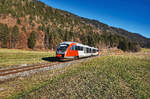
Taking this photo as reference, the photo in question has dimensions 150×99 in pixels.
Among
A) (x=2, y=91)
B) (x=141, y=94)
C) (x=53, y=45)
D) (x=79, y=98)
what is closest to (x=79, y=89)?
(x=79, y=98)

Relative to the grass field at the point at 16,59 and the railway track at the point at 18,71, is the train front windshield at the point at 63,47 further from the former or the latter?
the railway track at the point at 18,71

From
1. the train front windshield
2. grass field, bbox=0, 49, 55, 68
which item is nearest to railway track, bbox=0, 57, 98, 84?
grass field, bbox=0, 49, 55, 68

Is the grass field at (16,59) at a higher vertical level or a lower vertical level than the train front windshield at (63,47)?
lower

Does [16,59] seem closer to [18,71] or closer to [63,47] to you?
[63,47]

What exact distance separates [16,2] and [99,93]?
A: 356 ft

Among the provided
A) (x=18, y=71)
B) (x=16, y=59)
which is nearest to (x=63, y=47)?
(x=18, y=71)

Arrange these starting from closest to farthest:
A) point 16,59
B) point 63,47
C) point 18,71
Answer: point 18,71, point 63,47, point 16,59

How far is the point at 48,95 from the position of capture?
6047mm

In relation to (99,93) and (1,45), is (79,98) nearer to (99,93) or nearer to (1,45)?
(99,93)

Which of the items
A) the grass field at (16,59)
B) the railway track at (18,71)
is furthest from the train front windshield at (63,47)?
the railway track at (18,71)

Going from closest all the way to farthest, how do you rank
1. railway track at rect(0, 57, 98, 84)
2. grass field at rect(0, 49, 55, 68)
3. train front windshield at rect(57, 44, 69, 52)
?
1. railway track at rect(0, 57, 98, 84)
2. grass field at rect(0, 49, 55, 68)
3. train front windshield at rect(57, 44, 69, 52)

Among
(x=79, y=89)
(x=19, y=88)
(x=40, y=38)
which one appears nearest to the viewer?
(x=79, y=89)

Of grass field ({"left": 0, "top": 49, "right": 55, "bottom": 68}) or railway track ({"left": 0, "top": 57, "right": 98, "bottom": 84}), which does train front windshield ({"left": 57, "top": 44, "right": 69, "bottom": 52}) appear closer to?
grass field ({"left": 0, "top": 49, "right": 55, "bottom": 68})

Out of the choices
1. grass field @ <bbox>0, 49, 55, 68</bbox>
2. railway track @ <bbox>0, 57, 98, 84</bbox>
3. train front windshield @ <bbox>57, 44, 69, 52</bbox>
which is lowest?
railway track @ <bbox>0, 57, 98, 84</bbox>
